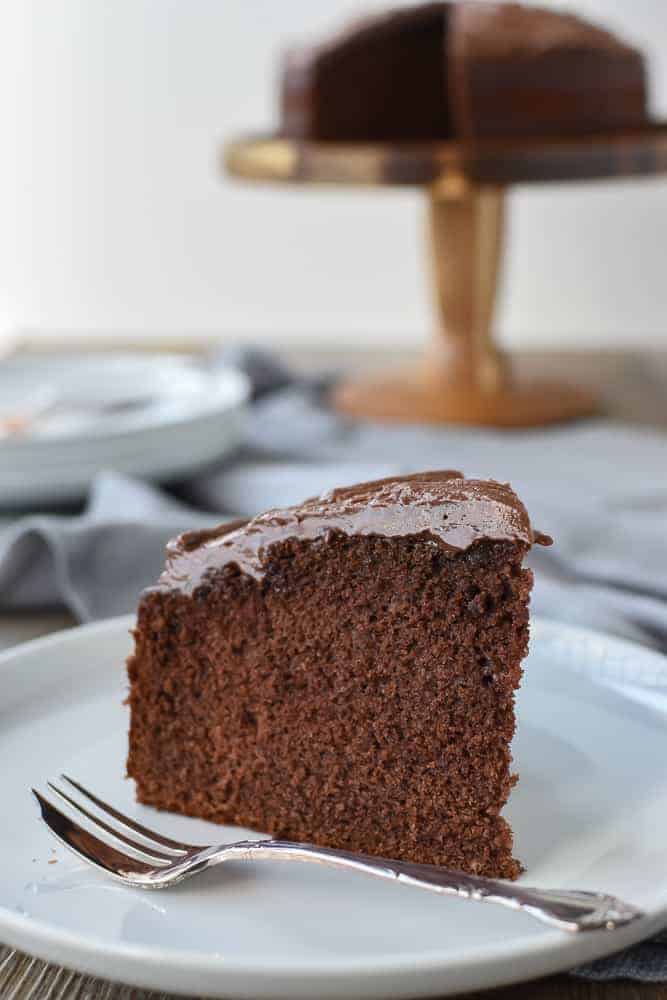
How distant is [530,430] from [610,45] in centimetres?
68

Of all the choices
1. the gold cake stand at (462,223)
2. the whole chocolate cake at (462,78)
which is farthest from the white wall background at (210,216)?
the gold cake stand at (462,223)

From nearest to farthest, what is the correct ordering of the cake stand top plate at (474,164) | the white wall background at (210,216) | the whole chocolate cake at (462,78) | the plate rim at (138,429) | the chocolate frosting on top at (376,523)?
the chocolate frosting on top at (376,523), the plate rim at (138,429), the cake stand top plate at (474,164), the whole chocolate cake at (462,78), the white wall background at (210,216)

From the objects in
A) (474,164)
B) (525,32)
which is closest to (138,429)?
(474,164)

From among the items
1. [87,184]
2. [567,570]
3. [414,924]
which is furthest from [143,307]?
[414,924]

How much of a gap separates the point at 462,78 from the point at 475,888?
1.69 meters

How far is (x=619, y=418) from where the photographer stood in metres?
2.29

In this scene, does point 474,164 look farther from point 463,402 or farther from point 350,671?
point 350,671

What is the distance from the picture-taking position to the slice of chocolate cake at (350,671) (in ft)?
3.14

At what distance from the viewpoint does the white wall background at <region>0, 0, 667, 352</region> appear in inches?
147

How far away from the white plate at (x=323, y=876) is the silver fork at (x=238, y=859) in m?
0.01

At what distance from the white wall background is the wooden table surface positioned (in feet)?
3.52

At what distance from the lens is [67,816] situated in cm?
96

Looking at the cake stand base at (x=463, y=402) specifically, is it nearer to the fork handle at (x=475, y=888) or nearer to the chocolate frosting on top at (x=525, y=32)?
the chocolate frosting on top at (x=525, y=32)

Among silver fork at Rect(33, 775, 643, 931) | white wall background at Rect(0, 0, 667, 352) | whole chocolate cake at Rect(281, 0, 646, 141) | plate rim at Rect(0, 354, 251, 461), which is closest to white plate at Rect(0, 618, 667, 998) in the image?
silver fork at Rect(33, 775, 643, 931)
